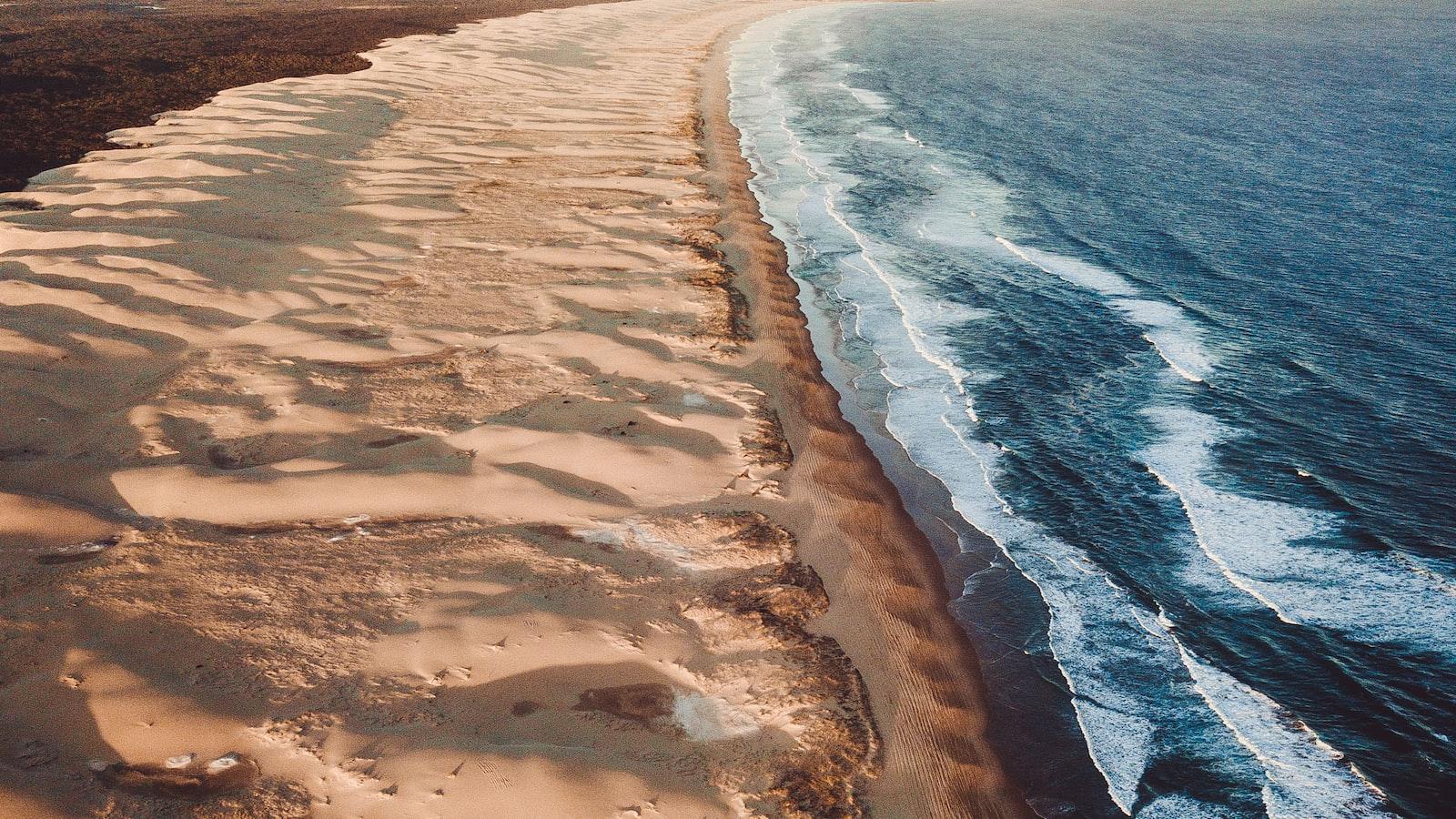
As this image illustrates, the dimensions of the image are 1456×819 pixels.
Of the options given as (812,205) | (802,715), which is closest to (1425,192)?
(812,205)

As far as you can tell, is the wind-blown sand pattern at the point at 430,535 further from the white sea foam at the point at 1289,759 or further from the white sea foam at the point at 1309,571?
the white sea foam at the point at 1309,571

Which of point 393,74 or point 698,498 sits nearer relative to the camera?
point 698,498

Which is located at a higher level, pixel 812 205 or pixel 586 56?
pixel 586 56

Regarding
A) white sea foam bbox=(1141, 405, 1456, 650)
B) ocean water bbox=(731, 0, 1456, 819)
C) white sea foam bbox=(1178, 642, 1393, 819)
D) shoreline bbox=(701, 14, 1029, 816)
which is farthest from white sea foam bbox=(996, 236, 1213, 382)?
white sea foam bbox=(1178, 642, 1393, 819)

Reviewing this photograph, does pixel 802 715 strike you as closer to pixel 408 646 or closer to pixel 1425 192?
pixel 408 646

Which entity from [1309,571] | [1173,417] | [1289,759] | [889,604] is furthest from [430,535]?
[1173,417]

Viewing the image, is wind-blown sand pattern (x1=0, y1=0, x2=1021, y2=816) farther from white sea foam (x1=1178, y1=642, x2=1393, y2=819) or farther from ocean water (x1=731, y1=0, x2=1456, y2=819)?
white sea foam (x1=1178, y1=642, x2=1393, y2=819)
